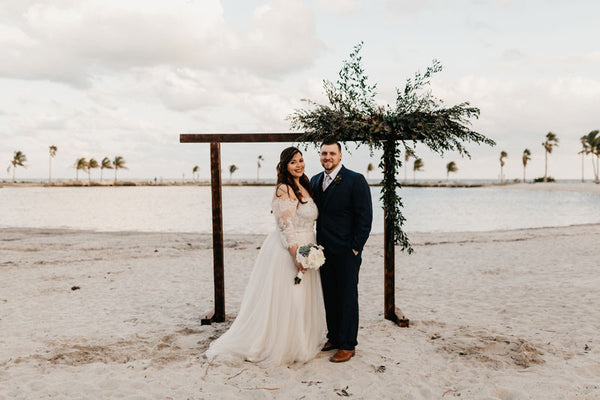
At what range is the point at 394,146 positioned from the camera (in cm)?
562

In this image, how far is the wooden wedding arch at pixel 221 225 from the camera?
19.2ft

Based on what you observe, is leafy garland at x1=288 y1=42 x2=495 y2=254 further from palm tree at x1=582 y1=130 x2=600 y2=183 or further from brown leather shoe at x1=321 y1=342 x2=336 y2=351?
palm tree at x1=582 y1=130 x2=600 y2=183

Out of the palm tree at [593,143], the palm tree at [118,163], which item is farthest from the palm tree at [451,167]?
the palm tree at [118,163]

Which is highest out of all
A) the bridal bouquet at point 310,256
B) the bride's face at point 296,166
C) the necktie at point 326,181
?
the bride's face at point 296,166

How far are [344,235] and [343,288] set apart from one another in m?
0.62

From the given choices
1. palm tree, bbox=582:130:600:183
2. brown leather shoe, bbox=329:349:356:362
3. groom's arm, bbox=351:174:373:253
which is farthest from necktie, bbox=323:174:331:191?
palm tree, bbox=582:130:600:183

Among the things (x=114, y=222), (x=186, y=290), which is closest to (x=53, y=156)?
(x=114, y=222)

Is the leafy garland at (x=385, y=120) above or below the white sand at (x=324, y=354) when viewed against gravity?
above

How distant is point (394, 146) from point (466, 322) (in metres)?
2.93

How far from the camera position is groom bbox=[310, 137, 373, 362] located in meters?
4.59

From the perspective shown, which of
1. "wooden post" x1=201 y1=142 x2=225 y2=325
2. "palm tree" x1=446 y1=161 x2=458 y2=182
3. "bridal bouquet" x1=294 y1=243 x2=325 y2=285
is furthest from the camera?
"palm tree" x1=446 y1=161 x2=458 y2=182

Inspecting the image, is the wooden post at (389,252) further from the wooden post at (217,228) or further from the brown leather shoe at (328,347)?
the wooden post at (217,228)

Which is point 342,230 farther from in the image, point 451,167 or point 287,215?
Result: point 451,167

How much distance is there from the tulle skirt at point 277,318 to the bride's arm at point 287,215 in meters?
0.12
